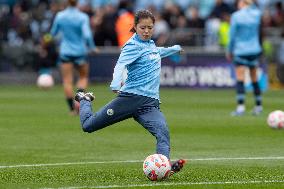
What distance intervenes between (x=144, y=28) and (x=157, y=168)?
6.04ft

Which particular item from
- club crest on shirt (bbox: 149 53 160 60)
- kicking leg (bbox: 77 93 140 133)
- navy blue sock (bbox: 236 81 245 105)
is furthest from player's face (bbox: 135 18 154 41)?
navy blue sock (bbox: 236 81 245 105)

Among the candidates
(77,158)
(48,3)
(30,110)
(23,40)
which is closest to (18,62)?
(23,40)

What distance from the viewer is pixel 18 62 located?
37.2 metres

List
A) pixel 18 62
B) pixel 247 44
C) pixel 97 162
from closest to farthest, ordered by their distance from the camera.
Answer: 1. pixel 97 162
2. pixel 247 44
3. pixel 18 62

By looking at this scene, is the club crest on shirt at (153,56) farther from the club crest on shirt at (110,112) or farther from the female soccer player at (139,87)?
the club crest on shirt at (110,112)

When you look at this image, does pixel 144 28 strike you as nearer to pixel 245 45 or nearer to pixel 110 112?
pixel 110 112

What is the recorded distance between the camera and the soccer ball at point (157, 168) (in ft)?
38.0

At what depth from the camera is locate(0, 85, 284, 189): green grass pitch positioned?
1170cm

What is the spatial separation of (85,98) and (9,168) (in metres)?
1.33

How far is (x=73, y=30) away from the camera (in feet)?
76.6

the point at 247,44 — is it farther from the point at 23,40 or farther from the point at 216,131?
the point at 23,40

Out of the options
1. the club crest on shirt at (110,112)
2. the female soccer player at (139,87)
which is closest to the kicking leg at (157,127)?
the female soccer player at (139,87)

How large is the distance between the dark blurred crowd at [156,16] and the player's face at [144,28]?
22114 mm

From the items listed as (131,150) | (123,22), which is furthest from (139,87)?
(123,22)
